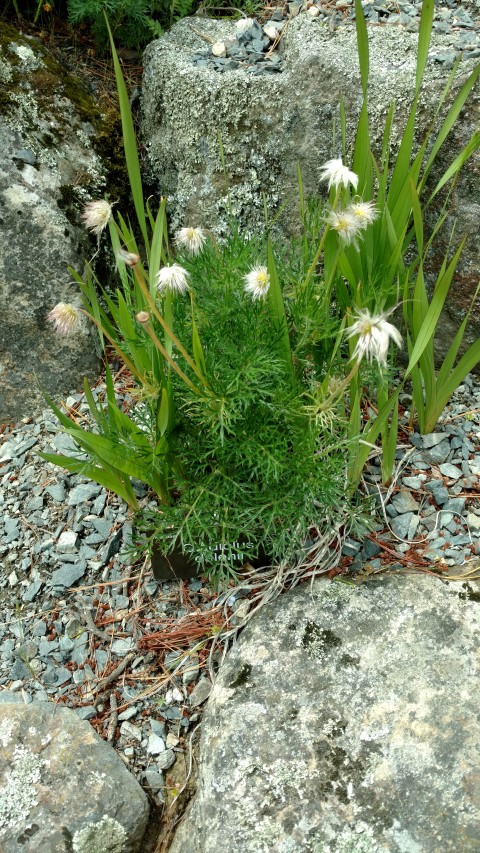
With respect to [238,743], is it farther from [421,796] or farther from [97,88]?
[97,88]

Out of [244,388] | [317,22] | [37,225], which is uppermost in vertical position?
[317,22]

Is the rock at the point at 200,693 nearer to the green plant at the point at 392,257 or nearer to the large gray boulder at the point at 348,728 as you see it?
the large gray boulder at the point at 348,728

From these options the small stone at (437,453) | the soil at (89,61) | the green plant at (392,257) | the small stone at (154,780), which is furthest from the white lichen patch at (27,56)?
the small stone at (154,780)

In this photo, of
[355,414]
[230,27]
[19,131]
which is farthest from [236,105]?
[355,414]

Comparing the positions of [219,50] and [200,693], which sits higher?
[219,50]

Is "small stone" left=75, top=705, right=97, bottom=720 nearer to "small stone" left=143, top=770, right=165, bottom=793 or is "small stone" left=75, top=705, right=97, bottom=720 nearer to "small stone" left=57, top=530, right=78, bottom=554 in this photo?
"small stone" left=143, top=770, right=165, bottom=793

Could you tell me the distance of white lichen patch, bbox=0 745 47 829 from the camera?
2.04 metres

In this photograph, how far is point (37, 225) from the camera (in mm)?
3125

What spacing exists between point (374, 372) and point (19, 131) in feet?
6.42

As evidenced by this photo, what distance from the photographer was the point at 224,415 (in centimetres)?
202

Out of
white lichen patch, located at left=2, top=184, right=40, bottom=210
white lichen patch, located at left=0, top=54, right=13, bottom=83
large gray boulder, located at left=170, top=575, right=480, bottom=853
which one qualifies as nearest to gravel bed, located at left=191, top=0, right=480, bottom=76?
white lichen patch, located at left=0, top=54, right=13, bottom=83

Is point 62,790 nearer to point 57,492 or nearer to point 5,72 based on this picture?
point 57,492

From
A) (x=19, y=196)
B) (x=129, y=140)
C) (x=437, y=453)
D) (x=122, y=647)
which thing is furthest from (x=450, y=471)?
(x=19, y=196)

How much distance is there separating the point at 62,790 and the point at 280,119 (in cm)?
262
